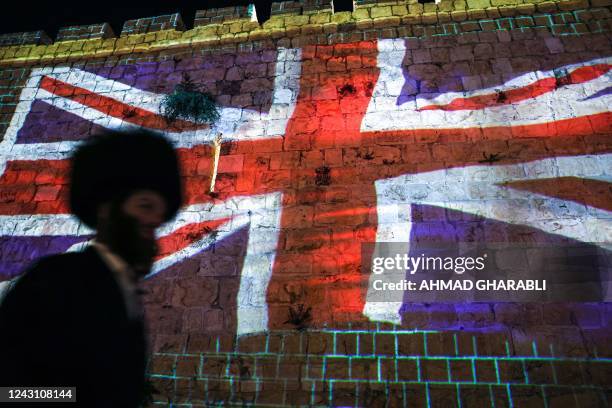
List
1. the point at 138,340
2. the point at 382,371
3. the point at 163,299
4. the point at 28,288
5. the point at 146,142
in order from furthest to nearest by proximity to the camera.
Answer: the point at 163,299
the point at 382,371
the point at 146,142
the point at 138,340
the point at 28,288

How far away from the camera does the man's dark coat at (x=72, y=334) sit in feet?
3.84

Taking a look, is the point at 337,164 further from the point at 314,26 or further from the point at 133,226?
the point at 133,226

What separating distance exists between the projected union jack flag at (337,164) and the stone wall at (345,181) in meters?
0.02

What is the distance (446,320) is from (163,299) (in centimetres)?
260

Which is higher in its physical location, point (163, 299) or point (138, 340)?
point (138, 340)

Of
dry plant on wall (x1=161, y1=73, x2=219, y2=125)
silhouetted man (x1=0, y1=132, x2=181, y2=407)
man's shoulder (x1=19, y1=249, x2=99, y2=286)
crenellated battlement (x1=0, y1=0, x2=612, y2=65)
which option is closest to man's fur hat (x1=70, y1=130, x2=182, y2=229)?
silhouetted man (x1=0, y1=132, x2=181, y2=407)

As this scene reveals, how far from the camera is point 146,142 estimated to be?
5.34 ft

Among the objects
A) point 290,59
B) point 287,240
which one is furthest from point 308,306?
point 290,59

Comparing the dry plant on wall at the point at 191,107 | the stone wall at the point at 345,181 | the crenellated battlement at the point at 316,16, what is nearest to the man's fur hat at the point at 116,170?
the stone wall at the point at 345,181

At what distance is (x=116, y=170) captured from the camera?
5.04ft

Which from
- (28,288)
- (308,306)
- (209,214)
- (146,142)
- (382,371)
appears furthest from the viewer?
(209,214)

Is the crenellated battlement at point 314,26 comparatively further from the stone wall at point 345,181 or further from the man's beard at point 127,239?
the man's beard at point 127,239

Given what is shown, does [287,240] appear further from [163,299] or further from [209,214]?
[163,299]

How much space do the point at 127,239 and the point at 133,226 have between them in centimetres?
6
